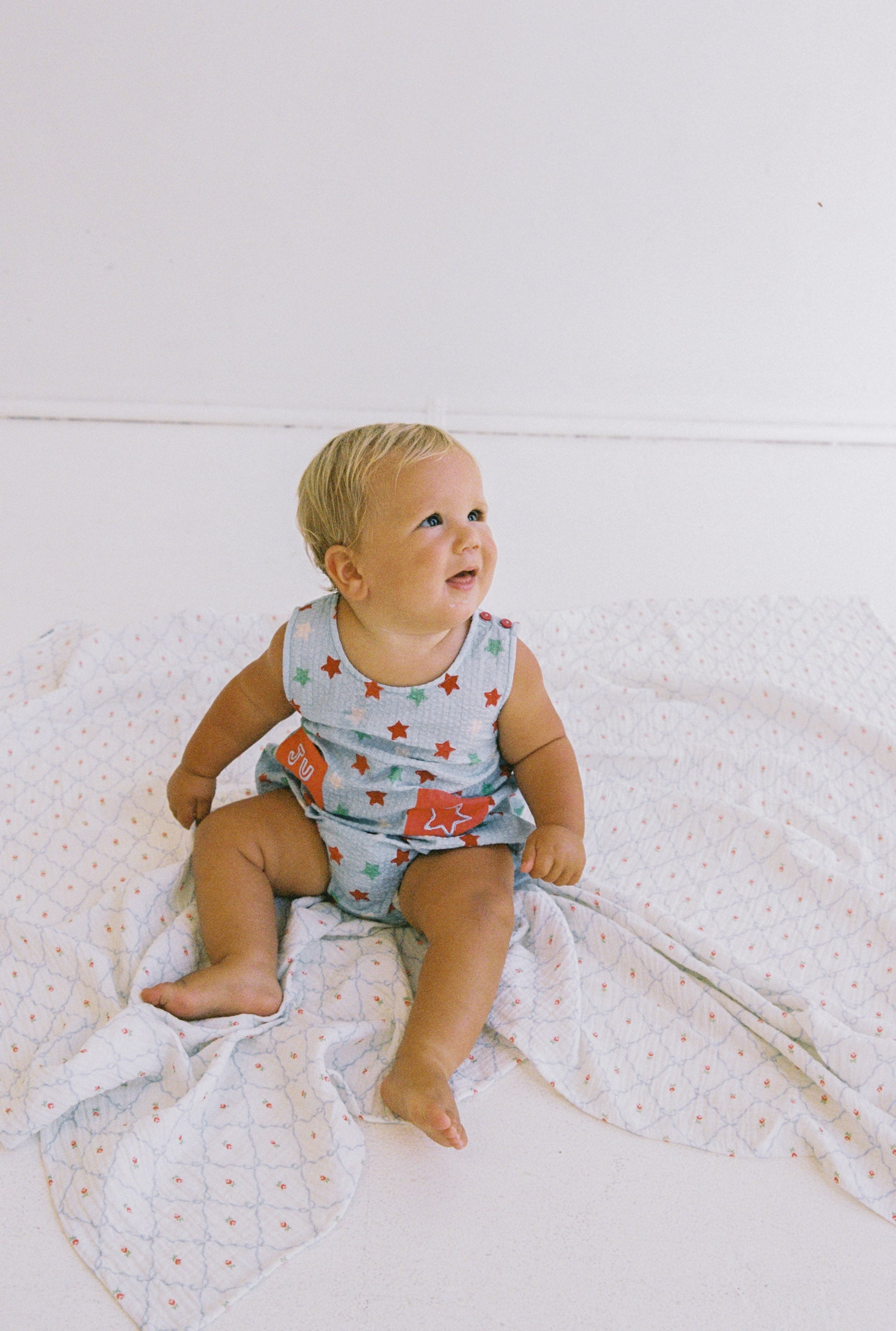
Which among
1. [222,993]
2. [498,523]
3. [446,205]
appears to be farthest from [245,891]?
[446,205]

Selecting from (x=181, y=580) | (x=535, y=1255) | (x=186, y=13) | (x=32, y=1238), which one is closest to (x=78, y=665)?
(x=181, y=580)

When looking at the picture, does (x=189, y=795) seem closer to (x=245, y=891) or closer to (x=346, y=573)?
(x=245, y=891)

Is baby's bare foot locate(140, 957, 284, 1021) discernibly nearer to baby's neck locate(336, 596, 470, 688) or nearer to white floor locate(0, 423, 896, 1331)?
white floor locate(0, 423, 896, 1331)

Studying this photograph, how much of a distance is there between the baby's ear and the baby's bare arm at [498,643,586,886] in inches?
6.7

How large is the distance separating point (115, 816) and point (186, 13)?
1.30 m

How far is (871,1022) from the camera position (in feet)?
3.24

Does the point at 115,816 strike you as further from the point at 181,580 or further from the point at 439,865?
the point at 181,580

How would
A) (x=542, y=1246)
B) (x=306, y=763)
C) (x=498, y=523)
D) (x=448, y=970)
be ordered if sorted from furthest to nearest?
(x=498, y=523) < (x=306, y=763) < (x=448, y=970) < (x=542, y=1246)

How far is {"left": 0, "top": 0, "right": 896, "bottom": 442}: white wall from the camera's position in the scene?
5.89 ft

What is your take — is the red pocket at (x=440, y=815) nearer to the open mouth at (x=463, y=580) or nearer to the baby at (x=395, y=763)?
the baby at (x=395, y=763)

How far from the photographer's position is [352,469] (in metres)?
0.97

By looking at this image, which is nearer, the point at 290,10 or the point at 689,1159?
the point at 689,1159

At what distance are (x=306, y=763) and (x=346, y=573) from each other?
197 millimetres

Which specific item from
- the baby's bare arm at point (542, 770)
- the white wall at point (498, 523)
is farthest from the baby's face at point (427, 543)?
the white wall at point (498, 523)
